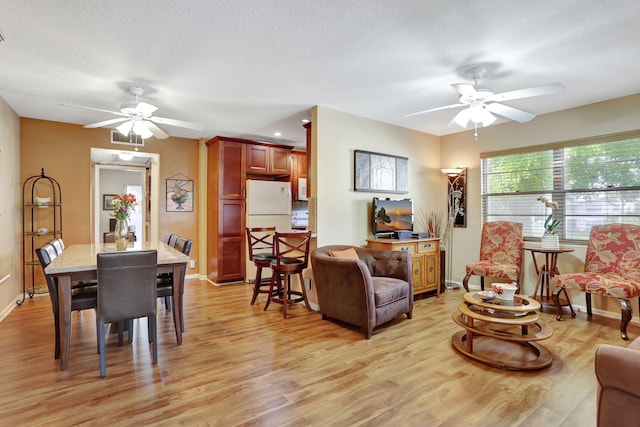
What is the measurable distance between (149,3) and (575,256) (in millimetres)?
4974

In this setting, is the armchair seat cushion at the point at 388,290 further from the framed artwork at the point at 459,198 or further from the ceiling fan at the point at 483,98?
the framed artwork at the point at 459,198

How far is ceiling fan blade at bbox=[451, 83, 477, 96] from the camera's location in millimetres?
2754

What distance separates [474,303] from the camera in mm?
2668

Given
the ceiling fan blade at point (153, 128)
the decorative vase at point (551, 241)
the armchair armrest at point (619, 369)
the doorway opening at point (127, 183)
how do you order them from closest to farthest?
the armchair armrest at point (619, 369) → the ceiling fan blade at point (153, 128) → the decorative vase at point (551, 241) → the doorway opening at point (127, 183)

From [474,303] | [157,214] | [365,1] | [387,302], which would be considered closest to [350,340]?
[387,302]

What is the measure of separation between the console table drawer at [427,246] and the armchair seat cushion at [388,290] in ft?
3.25

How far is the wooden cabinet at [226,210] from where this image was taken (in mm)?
5316

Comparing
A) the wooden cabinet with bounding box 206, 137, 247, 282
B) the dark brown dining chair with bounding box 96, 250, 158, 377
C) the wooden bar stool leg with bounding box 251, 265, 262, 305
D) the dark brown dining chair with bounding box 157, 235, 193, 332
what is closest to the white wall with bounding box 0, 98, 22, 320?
the dark brown dining chair with bounding box 157, 235, 193, 332

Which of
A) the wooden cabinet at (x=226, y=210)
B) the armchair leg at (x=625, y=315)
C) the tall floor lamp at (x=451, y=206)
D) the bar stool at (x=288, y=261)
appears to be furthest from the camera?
the wooden cabinet at (x=226, y=210)

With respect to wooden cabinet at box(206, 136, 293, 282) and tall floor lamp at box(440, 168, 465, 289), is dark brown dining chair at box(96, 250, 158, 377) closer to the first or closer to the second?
wooden cabinet at box(206, 136, 293, 282)

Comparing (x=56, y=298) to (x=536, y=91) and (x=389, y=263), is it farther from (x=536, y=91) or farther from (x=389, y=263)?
(x=536, y=91)

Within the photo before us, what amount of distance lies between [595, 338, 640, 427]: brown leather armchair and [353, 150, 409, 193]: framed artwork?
10.7ft

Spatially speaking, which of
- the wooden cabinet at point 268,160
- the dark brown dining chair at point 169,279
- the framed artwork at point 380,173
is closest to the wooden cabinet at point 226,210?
Result: the wooden cabinet at point 268,160

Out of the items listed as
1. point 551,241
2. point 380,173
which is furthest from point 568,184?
point 380,173
